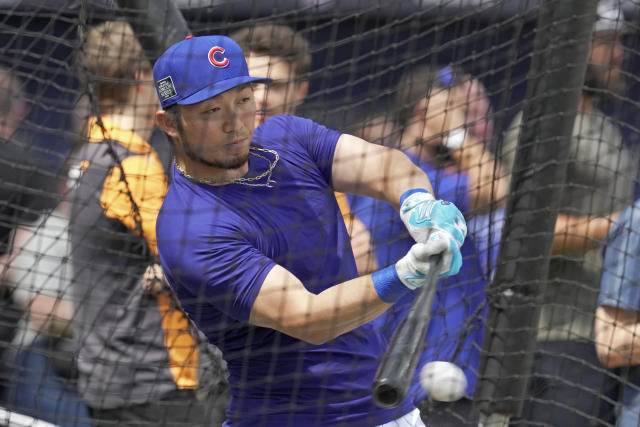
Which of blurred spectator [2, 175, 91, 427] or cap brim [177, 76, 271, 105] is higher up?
cap brim [177, 76, 271, 105]

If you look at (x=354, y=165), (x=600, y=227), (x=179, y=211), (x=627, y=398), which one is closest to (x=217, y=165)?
(x=179, y=211)

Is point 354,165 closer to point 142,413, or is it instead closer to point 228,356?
point 228,356

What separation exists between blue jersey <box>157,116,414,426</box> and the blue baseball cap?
0.22 meters

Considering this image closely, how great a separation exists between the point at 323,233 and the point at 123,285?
0.89 meters

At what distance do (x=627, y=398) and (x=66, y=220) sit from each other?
76.8 inches

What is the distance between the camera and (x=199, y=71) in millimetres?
2402

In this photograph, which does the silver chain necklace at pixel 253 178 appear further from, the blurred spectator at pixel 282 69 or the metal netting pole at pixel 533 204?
the metal netting pole at pixel 533 204

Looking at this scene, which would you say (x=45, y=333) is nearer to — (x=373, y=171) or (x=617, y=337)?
(x=373, y=171)

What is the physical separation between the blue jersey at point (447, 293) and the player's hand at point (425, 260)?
736mm

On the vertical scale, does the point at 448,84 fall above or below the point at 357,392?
above

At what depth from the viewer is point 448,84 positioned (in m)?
3.01

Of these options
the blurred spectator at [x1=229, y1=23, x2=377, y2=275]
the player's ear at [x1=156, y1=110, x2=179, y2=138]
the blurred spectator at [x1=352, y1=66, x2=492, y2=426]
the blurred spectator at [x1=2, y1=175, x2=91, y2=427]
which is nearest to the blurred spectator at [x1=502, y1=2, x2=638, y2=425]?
the blurred spectator at [x1=352, y1=66, x2=492, y2=426]

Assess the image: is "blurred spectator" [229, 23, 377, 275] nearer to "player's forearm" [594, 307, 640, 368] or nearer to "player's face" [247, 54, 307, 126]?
"player's face" [247, 54, 307, 126]

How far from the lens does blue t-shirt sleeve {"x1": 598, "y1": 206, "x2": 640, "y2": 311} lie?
2.73 meters
